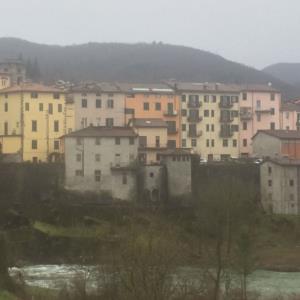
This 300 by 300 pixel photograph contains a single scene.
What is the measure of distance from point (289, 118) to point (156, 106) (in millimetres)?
16490

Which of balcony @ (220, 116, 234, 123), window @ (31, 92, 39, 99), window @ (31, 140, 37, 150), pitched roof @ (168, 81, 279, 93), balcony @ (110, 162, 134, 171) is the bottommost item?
balcony @ (110, 162, 134, 171)

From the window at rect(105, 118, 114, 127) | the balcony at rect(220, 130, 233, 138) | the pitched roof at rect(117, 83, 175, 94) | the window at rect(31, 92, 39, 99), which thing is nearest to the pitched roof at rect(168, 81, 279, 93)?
the pitched roof at rect(117, 83, 175, 94)

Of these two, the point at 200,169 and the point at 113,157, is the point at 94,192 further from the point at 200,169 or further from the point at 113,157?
the point at 200,169

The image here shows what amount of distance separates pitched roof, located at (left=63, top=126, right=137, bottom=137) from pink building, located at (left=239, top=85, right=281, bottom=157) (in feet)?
52.7

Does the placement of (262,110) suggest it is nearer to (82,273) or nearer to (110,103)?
(110,103)

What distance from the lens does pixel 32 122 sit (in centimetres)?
6794

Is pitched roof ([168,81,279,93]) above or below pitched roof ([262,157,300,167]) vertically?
above

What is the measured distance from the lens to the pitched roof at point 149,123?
68625mm

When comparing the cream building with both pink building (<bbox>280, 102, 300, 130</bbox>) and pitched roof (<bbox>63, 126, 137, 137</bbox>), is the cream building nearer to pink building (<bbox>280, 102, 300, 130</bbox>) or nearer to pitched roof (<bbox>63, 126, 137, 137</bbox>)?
pitched roof (<bbox>63, 126, 137, 137</bbox>)

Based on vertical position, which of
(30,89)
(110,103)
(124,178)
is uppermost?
(30,89)

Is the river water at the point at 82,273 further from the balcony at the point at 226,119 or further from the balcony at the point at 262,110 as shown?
the balcony at the point at 262,110

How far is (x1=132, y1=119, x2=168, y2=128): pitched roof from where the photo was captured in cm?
6862

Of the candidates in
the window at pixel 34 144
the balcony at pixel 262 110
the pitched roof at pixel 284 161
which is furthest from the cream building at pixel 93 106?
the pitched roof at pixel 284 161

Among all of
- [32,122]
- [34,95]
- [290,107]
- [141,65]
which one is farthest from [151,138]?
[141,65]
